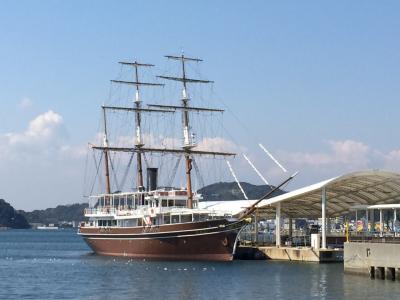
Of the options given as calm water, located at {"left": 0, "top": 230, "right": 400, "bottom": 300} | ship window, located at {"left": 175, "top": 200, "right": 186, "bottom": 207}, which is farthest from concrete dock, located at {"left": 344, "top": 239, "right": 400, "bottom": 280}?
ship window, located at {"left": 175, "top": 200, "right": 186, "bottom": 207}

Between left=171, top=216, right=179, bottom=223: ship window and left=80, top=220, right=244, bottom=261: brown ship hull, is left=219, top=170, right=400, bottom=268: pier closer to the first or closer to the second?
left=80, top=220, right=244, bottom=261: brown ship hull

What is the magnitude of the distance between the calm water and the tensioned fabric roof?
21.6 feet

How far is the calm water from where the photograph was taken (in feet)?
165

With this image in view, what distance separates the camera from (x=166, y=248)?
260ft

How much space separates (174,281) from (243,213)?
20826 mm

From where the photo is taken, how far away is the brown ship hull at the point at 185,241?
75375 millimetres

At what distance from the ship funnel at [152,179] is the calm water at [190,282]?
1379 cm

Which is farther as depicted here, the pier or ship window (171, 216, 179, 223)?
ship window (171, 216, 179, 223)

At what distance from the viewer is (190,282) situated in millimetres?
57562

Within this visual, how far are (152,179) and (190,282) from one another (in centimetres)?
3324

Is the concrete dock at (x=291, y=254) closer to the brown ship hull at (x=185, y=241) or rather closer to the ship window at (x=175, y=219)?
the brown ship hull at (x=185, y=241)

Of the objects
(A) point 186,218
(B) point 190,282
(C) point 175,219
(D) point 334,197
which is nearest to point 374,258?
(B) point 190,282

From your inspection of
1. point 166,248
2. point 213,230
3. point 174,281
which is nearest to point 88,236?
point 166,248

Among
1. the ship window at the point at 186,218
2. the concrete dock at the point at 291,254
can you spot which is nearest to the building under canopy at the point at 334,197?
the concrete dock at the point at 291,254
